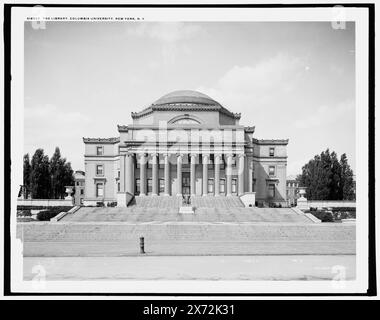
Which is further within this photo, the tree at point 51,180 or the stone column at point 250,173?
the stone column at point 250,173

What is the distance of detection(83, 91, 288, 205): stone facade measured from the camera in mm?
44438

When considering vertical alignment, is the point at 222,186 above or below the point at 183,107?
below

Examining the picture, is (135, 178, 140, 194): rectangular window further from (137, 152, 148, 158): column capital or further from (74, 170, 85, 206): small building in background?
(74, 170, 85, 206): small building in background

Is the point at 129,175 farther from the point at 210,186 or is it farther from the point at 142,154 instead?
the point at 210,186

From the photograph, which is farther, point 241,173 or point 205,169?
point 241,173

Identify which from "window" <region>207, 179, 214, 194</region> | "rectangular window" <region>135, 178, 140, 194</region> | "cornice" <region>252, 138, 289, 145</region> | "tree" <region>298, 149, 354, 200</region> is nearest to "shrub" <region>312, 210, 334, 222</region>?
"tree" <region>298, 149, 354, 200</region>

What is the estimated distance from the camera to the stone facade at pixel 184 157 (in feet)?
146

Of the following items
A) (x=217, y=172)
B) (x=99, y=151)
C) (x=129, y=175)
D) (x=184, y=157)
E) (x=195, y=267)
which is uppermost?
(x=99, y=151)

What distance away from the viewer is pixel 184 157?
148 feet

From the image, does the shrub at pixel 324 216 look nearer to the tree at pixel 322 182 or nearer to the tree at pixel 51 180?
the tree at pixel 322 182

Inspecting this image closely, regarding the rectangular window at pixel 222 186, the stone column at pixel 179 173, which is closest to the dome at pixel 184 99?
the stone column at pixel 179 173

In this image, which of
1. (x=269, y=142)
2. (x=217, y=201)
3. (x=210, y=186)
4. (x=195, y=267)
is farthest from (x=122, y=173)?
(x=195, y=267)

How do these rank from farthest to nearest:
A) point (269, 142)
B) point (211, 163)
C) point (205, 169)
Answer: point (269, 142)
point (211, 163)
point (205, 169)

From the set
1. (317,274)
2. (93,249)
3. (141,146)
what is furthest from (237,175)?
(317,274)
